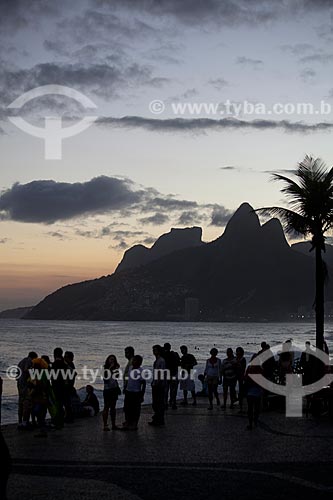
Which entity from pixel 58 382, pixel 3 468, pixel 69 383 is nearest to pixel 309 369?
pixel 69 383

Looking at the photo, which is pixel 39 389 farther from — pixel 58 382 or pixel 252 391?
pixel 252 391

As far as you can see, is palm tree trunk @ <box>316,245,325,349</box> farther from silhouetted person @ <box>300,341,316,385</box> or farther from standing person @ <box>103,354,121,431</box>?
standing person @ <box>103,354,121,431</box>

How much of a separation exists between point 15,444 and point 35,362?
6.50 ft

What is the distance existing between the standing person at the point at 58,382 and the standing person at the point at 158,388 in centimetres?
209

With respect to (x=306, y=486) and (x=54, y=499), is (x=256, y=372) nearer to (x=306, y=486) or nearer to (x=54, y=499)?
(x=306, y=486)

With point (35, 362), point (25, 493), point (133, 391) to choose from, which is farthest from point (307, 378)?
point (25, 493)

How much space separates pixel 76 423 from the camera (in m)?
18.0

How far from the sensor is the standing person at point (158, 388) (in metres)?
17.3

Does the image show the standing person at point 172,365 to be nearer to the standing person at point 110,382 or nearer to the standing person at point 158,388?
the standing person at point 158,388

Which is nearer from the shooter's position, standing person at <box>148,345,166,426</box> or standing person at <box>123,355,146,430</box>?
standing person at <box>123,355,146,430</box>

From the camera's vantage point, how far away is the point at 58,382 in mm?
16469

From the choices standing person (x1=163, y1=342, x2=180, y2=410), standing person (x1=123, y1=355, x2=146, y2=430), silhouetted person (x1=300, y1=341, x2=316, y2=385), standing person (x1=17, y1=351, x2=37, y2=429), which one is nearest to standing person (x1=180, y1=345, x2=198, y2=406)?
standing person (x1=163, y1=342, x2=180, y2=410)

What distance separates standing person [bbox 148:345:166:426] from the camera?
56.7ft

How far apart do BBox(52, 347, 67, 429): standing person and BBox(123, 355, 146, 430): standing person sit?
4.68 ft
